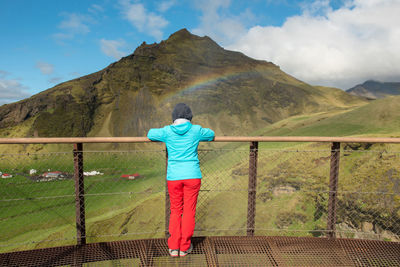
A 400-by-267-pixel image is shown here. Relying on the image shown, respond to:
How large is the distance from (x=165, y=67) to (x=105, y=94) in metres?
23.6

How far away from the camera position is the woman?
245 centimetres

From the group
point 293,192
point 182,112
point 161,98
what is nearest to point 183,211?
point 182,112

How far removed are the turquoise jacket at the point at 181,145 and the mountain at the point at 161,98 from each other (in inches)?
2755

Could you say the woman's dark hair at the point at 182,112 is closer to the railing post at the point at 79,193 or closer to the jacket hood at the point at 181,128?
the jacket hood at the point at 181,128

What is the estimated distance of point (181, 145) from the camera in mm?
2477

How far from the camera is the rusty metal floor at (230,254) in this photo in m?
2.46

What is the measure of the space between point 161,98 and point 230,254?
85421mm

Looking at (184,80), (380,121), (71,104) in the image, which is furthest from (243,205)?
(184,80)

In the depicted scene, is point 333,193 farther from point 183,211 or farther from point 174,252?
point 174,252

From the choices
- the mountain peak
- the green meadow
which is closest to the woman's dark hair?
the green meadow

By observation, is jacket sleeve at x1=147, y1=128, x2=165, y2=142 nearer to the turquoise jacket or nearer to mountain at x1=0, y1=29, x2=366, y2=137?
the turquoise jacket

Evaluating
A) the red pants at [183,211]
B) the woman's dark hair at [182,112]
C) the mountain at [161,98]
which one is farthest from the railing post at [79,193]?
the mountain at [161,98]

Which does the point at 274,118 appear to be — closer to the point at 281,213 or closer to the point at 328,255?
the point at 281,213

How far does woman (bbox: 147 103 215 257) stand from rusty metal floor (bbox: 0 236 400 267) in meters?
0.24
